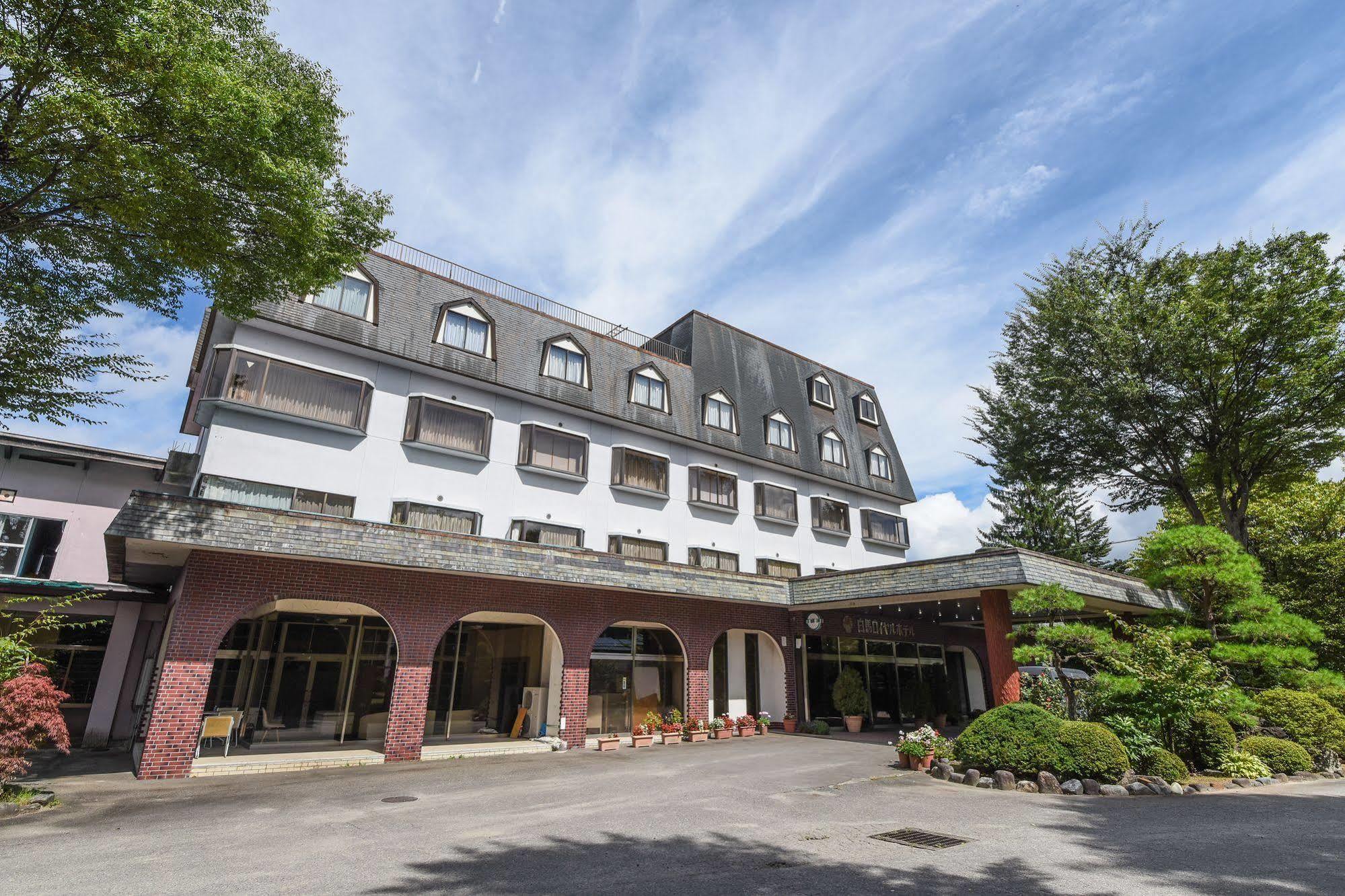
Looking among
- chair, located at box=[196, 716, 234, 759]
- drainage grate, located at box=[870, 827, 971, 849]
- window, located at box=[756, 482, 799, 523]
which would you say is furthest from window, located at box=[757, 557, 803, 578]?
chair, located at box=[196, 716, 234, 759]

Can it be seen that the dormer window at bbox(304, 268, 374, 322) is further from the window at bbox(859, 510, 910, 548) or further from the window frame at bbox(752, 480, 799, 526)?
the window at bbox(859, 510, 910, 548)

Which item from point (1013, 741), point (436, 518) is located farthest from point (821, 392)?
point (1013, 741)

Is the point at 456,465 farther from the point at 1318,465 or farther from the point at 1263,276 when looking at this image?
the point at 1318,465

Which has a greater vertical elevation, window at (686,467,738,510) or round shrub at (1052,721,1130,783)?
window at (686,467,738,510)

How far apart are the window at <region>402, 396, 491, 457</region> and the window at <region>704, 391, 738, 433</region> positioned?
842 cm

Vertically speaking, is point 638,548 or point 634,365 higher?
point 634,365

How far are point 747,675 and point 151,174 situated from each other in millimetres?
19465

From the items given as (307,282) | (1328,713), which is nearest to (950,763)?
(1328,713)

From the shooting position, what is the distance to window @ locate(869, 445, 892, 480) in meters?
A: 28.7

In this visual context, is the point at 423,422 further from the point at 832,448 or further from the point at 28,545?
the point at 832,448

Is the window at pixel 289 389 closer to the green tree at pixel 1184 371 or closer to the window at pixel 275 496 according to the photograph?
the window at pixel 275 496

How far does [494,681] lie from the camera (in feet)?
60.3

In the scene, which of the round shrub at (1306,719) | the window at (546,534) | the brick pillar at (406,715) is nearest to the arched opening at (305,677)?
the brick pillar at (406,715)

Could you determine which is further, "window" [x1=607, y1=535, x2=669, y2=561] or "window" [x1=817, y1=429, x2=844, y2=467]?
"window" [x1=817, y1=429, x2=844, y2=467]
